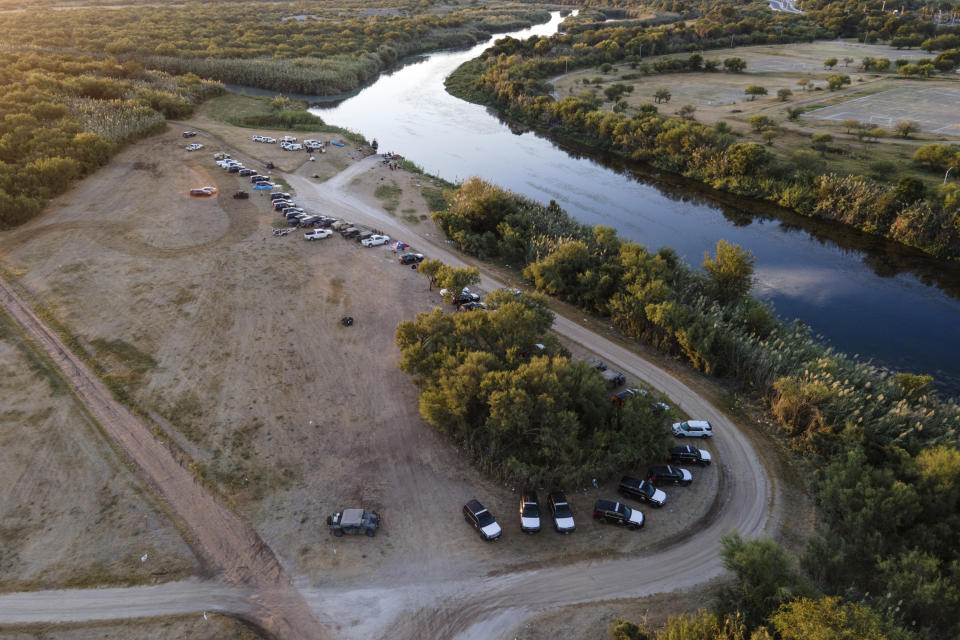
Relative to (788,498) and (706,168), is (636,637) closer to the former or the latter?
(788,498)

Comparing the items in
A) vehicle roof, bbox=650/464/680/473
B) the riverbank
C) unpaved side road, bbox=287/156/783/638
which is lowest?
unpaved side road, bbox=287/156/783/638

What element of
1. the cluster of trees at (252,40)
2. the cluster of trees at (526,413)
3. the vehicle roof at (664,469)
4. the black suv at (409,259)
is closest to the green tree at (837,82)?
the black suv at (409,259)

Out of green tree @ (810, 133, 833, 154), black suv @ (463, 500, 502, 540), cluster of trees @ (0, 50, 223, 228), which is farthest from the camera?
green tree @ (810, 133, 833, 154)

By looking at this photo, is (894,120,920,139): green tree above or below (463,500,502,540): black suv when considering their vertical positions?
above

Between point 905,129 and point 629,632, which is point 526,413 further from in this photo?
point 905,129

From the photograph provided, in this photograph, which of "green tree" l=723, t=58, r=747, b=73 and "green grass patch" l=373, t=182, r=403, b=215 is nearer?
"green grass patch" l=373, t=182, r=403, b=215

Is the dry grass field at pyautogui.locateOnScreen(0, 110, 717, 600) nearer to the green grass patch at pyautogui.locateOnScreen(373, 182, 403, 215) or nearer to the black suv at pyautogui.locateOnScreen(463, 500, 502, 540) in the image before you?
the black suv at pyautogui.locateOnScreen(463, 500, 502, 540)

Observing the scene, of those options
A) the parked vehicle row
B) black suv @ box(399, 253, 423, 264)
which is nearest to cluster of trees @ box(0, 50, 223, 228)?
black suv @ box(399, 253, 423, 264)

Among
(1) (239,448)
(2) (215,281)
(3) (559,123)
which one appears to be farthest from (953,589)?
(3) (559,123)
